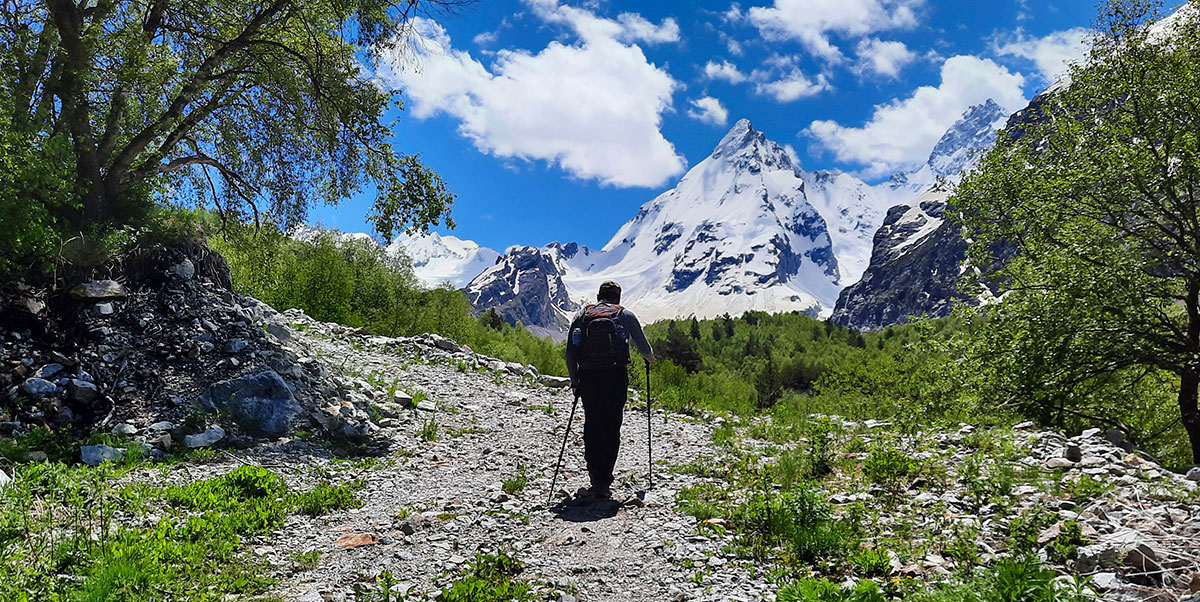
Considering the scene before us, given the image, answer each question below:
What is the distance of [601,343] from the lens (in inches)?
351

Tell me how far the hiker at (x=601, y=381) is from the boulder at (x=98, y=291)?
9020 millimetres

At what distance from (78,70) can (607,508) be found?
1258 cm

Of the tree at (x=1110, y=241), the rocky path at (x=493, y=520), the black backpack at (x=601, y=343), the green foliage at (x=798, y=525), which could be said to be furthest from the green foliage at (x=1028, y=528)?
the tree at (x=1110, y=241)

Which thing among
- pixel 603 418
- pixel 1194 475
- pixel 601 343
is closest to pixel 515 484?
pixel 603 418

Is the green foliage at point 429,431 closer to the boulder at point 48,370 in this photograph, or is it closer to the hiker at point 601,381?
the hiker at point 601,381

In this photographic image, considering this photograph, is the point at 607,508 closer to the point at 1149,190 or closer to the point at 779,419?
A: the point at 779,419

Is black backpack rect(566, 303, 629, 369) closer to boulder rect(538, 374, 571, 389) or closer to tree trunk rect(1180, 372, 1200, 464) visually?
boulder rect(538, 374, 571, 389)

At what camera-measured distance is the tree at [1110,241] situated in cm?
1354

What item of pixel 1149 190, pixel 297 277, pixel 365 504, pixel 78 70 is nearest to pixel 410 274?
pixel 297 277

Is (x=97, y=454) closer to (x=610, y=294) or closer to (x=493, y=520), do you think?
(x=493, y=520)

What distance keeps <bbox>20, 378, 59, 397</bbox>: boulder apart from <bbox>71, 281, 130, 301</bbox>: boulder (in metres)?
1.96

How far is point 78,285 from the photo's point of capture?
10969 mm

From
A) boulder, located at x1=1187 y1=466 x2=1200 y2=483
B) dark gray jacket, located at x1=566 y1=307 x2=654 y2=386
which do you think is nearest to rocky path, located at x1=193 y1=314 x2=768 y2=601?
dark gray jacket, located at x1=566 y1=307 x2=654 y2=386

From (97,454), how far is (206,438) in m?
1.46
